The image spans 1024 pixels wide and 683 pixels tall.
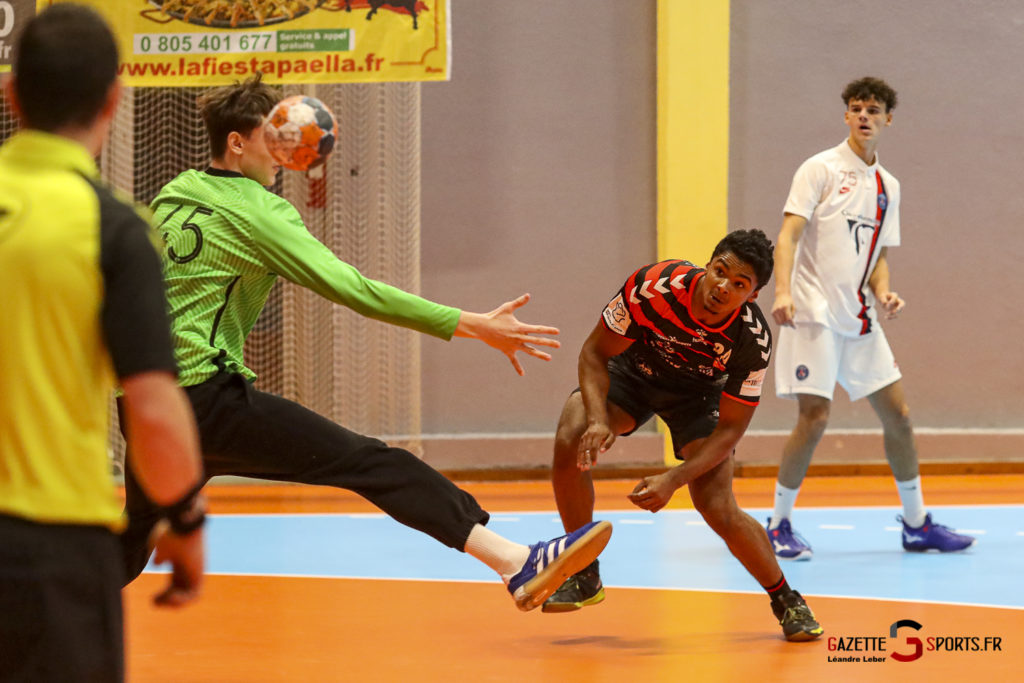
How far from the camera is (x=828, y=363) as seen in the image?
665cm

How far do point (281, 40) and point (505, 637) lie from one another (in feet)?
18.4

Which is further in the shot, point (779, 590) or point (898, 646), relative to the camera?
point (779, 590)

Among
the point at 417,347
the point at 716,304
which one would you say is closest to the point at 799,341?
the point at 716,304

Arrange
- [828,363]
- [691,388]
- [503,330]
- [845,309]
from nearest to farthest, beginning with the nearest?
[503,330], [691,388], [828,363], [845,309]

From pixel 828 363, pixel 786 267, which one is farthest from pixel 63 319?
pixel 828 363

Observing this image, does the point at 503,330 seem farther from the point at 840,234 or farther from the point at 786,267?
the point at 840,234

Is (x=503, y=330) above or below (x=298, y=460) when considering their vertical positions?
above

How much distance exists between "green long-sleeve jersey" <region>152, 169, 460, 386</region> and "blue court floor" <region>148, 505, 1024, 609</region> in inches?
98.3

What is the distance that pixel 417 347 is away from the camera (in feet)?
34.3

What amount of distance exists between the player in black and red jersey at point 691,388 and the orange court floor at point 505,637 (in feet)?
0.82

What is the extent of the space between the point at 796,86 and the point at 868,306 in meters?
4.44

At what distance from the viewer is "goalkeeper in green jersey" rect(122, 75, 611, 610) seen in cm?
375

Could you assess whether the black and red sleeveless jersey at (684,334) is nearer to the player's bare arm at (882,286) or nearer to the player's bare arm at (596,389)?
the player's bare arm at (596,389)

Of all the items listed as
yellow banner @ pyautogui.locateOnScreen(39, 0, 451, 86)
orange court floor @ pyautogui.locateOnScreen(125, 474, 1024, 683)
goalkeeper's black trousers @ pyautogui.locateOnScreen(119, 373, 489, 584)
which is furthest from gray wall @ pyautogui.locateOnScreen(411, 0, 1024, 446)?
goalkeeper's black trousers @ pyautogui.locateOnScreen(119, 373, 489, 584)
